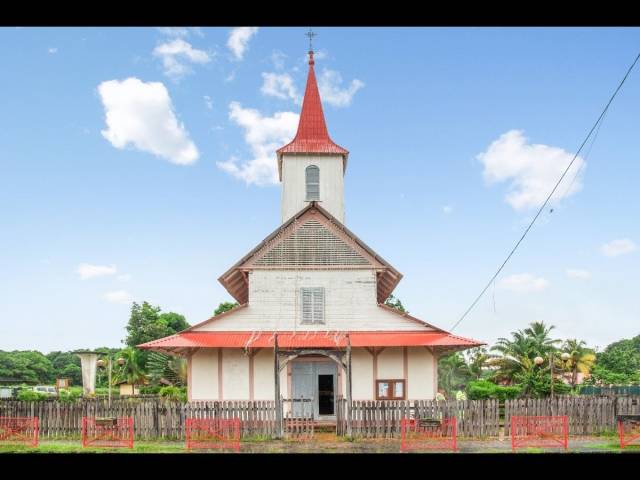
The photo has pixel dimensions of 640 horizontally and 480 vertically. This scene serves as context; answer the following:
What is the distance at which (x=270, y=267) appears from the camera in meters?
26.3

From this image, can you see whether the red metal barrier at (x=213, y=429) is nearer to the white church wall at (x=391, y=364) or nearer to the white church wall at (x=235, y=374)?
the white church wall at (x=235, y=374)

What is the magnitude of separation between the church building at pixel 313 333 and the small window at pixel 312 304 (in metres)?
0.04

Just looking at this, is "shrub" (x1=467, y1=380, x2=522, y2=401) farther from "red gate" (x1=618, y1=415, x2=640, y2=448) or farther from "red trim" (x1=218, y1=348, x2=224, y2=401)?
"red trim" (x1=218, y1=348, x2=224, y2=401)

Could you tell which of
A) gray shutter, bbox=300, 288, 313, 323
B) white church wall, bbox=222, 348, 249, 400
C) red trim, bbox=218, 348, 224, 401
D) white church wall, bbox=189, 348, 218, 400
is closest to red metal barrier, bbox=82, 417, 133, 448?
white church wall, bbox=189, 348, 218, 400

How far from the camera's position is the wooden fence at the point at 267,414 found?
21.1 m

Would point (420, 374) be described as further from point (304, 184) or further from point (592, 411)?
point (304, 184)

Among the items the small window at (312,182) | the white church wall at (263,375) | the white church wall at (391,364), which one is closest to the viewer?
the white church wall at (263,375)

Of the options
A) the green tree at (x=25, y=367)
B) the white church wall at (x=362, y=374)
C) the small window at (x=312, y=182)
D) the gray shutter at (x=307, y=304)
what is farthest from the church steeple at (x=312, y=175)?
the green tree at (x=25, y=367)

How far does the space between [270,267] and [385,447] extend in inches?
383

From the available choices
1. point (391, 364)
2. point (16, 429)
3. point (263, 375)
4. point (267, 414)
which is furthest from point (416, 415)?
point (16, 429)

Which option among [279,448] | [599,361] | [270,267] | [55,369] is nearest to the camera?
[279,448]
